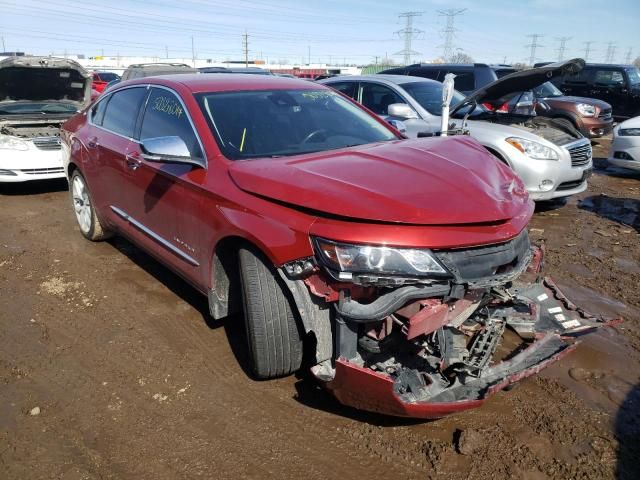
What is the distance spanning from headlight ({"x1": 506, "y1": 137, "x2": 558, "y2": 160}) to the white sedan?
108 inches

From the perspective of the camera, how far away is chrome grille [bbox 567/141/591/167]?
20.5 ft

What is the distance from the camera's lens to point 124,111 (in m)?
4.23

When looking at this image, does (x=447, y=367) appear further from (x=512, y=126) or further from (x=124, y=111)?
(x=512, y=126)

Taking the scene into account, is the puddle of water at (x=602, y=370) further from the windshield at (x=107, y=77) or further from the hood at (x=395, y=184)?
the windshield at (x=107, y=77)

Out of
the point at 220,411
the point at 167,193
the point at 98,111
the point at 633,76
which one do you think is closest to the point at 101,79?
the point at 98,111

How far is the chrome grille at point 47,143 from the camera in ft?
23.4

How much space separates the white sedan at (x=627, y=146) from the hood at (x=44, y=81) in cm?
840

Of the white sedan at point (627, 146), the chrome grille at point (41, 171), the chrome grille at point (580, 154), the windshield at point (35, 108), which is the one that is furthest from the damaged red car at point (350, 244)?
the white sedan at point (627, 146)

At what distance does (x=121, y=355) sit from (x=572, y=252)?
425 cm

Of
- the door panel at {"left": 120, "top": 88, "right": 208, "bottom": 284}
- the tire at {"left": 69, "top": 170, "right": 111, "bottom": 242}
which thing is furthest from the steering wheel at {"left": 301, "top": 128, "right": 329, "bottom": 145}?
the tire at {"left": 69, "top": 170, "right": 111, "bottom": 242}

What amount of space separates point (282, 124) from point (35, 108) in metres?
6.39

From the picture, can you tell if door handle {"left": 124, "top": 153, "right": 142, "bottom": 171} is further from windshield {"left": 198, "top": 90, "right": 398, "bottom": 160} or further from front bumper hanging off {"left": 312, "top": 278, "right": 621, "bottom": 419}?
front bumper hanging off {"left": 312, "top": 278, "right": 621, "bottom": 419}

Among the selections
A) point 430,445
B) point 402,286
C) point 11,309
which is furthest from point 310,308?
point 11,309

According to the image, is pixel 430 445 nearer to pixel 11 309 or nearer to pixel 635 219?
pixel 11 309
